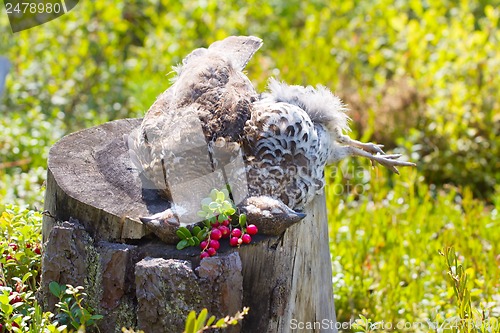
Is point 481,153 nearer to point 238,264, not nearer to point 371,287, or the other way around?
point 371,287

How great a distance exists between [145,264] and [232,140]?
54 centimetres

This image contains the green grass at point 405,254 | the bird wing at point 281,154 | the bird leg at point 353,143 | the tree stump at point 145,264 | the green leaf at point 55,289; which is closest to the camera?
the tree stump at point 145,264

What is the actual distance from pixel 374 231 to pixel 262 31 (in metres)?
3.82

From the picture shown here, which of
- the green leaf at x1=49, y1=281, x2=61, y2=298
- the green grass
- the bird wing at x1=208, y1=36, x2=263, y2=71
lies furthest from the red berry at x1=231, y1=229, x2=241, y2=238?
the green grass

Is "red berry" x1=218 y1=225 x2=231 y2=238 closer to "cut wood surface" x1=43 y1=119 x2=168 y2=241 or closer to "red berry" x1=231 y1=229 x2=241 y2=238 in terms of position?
"red berry" x1=231 y1=229 x2=241 y2=238

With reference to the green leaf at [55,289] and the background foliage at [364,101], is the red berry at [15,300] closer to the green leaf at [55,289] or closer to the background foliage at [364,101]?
the green leaf at [55,289]

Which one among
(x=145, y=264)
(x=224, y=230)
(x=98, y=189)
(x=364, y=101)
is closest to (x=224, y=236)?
(x=224, y=230)

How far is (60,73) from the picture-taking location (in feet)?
20.5

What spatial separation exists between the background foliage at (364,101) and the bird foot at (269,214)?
1325 millimetres

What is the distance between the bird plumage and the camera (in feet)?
7.95

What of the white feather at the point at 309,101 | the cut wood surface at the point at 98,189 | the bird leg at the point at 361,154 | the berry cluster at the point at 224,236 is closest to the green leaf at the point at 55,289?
the cut wood surface at the point at 98,189

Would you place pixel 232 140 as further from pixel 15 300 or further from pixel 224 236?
pixel 15 300

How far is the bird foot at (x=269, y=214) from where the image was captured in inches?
90.3

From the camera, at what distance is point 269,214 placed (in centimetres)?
229
